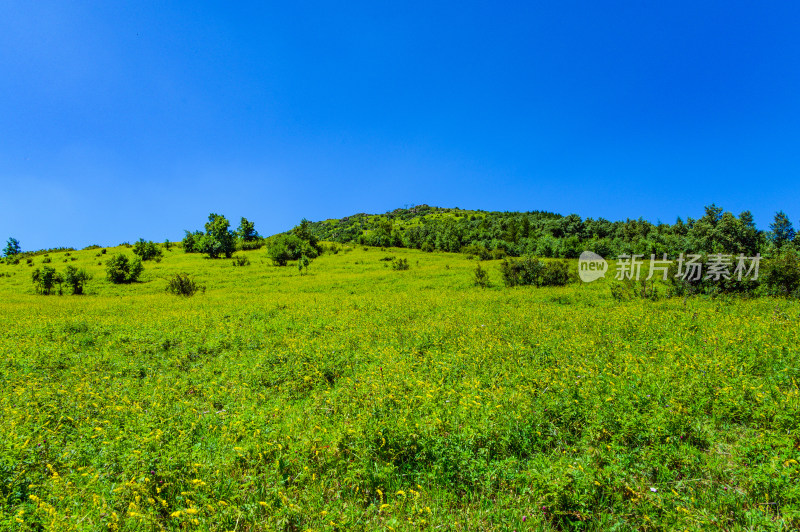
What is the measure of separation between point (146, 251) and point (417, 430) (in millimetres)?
67266

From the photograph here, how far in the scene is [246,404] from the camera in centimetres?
712

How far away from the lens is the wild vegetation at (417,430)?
4.19 meters

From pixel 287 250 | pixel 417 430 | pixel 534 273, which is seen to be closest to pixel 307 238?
pixel 287 250

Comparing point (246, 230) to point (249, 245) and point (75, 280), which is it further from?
point (75, 280)

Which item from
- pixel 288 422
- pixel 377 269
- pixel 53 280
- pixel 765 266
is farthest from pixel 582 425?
pixel 53 280

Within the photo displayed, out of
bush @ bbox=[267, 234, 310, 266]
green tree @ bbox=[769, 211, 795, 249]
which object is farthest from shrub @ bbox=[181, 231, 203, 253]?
green tree @ bbox=[769, 211, 795, 249]

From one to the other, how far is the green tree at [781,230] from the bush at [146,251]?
10822cm

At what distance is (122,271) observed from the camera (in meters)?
41.0

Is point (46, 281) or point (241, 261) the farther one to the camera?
point (241, 261)

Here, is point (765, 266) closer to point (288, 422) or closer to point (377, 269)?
point (288, 422)

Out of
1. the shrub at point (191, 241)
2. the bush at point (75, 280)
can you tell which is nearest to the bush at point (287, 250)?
the shrub at point (191, 241)

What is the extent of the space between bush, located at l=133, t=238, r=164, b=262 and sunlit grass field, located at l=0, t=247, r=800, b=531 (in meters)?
53.9

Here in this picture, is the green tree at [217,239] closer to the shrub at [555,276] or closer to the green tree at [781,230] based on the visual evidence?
the shrub at [555,276]

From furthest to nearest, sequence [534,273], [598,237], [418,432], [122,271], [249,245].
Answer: [598,237], [249,245], [122,271], [534,273], [418,432]
